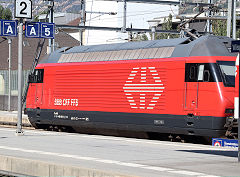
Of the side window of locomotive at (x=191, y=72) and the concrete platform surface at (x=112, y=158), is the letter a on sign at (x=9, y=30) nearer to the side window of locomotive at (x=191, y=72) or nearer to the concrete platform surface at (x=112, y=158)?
the concrete platform surface at (x=112, y=158)

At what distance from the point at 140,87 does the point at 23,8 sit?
514 cm

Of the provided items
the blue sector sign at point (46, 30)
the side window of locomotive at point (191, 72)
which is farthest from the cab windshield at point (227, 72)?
the blue sector sign at point (46, 30)

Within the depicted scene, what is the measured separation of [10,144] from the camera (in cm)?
1931

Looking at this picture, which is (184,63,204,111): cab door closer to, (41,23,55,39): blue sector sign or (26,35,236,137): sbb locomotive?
(26,35,236,137): sbb locomotive

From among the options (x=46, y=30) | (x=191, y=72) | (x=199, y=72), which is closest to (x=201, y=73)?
(x=199, y=72)

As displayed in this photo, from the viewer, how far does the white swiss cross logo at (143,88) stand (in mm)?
23734

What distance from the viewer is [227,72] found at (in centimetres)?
2195

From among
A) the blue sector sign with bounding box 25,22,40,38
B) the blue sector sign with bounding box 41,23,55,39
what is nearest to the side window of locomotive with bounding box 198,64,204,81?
the blue sector sign with bounding box 25,22,40,38

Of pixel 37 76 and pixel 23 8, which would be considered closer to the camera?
pixel 23 8

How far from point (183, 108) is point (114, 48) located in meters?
5.41

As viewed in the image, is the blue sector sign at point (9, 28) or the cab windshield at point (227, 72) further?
the blue sector sign at point (9, 28)

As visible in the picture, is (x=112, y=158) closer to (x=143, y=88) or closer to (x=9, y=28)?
(x=143, y=88)

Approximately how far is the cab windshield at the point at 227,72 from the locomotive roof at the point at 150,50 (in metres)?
0.39

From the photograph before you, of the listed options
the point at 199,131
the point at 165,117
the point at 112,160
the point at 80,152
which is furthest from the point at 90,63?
the point at 112,160
